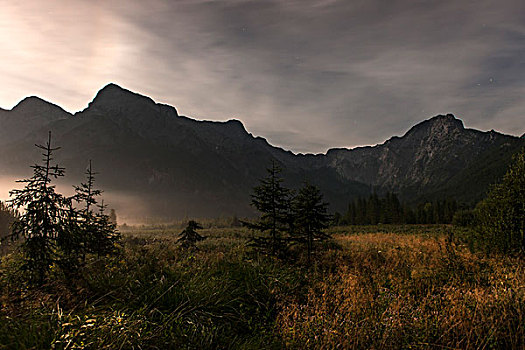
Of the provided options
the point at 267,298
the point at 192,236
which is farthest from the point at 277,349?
the point at 192,236

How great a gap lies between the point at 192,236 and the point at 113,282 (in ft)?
46.3

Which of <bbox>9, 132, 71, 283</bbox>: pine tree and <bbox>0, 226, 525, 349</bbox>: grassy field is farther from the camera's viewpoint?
<bbox>9, 132, 71, 283</bbox>: pine tree

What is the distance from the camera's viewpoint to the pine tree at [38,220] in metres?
6.22

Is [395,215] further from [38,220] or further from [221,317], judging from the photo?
[38,220]

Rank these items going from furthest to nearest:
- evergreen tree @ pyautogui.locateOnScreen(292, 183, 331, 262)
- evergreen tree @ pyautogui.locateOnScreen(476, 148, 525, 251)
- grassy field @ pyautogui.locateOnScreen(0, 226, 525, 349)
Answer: evergreen tree @ pyautogui.locateOnScreen(292, 183, 331, 262) → evergreen tree @ pyautogui.locateOnScreen(476, 148, 525, 251) → grassy field @ pyautogui.locateOnScreen(0, 226, 525, 349)

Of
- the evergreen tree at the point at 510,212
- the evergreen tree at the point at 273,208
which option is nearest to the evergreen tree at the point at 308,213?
the evergreen tree at the point at 273,208

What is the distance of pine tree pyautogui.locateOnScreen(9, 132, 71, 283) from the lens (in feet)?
20.4

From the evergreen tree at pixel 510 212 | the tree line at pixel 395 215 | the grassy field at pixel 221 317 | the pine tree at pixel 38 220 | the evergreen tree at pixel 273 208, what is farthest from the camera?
the tree line at pixel 395 215

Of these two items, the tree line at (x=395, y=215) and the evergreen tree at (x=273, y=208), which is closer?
the evergreen tree at (x=273, y=208)

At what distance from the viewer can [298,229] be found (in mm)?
Answer: 12531

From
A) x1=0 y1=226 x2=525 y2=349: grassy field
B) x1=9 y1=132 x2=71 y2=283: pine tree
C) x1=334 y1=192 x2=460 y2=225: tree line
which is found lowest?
x1=334 y1=192 x2=460 y2=225: tree line

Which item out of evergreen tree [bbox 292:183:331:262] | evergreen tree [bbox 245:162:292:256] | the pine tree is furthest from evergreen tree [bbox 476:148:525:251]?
the pine tree

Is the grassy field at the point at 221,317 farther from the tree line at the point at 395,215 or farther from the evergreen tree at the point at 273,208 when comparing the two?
the tree line at the point at 395,215

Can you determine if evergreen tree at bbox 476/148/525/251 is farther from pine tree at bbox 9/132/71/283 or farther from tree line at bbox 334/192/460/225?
tree line at bbox 334/192/460/225
